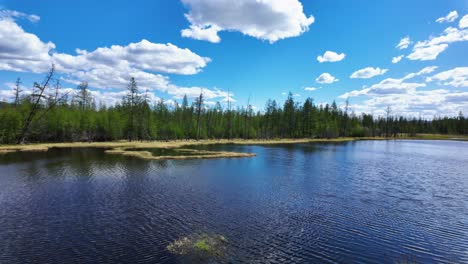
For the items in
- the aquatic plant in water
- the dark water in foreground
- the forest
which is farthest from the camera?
the forest

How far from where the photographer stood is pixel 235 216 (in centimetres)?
2053

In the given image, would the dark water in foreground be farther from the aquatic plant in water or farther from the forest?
the forest

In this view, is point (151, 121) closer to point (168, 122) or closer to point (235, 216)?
point (168, 122)

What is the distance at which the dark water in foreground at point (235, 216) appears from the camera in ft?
48.7

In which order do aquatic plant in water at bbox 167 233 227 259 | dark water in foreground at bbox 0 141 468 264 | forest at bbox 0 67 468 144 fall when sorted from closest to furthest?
1. aquatic plant in water at bbox 167 233 227 259
2. dark water in foreground at bbox 0 141 468 264
3. forest at bbox 0 67 468 144

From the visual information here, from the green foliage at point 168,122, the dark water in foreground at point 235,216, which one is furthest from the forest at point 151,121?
the dark water in foreground at point 235,216

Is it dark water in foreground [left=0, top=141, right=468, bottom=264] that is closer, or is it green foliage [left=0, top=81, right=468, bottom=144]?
dark water in foreground [left=0, top=141, right=468, bottom=264]

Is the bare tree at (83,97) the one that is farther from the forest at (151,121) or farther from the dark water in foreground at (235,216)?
the dark water in foreground at (235,216)

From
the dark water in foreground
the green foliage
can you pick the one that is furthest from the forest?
the dark water in foreground

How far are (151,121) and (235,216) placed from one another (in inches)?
3399

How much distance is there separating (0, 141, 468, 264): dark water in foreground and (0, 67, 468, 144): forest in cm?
4705

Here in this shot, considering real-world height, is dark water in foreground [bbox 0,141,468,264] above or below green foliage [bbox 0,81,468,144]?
below

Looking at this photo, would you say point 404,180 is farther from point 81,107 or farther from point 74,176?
point 81,107

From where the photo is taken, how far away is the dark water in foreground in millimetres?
14836
